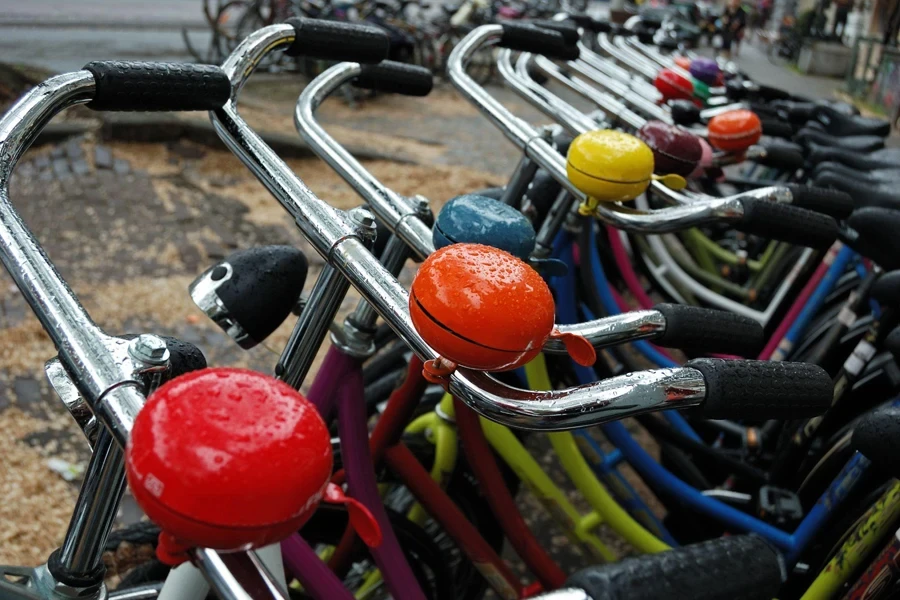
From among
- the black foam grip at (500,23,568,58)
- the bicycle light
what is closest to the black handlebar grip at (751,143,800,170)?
the black foam grip at (500,23,568,58)

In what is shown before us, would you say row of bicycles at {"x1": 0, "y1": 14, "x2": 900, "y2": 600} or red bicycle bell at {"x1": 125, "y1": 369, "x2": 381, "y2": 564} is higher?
red bicycle bell at {"x1": 125, "y1": 369, "x2": 381, "y2": 564}

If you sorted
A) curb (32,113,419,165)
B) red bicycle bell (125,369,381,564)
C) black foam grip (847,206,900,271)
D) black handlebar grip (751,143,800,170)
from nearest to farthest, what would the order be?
red bicycle bell (125,369,381,564) → black foam grip (847,206,900,271) → black handlebar grip (751,143,800,170) → curb (32,113,419,165)

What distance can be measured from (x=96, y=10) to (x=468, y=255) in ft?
39.6

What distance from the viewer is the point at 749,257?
406cm

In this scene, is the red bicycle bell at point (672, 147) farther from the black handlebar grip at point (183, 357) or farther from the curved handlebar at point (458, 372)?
the black handlebar grip at point (183, 357)

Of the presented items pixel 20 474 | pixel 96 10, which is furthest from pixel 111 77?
pixel 96 10

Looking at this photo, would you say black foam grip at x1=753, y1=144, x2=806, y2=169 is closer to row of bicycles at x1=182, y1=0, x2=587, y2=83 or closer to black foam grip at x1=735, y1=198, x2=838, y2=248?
black foam grip at x1=735, y1=198, x2=838, y2=248

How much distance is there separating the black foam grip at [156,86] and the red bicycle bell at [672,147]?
108 cm

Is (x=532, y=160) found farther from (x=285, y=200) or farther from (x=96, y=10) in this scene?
(x=96, y=10)

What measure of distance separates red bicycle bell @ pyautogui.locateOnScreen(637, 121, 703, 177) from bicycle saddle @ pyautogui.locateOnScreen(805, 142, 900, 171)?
1.41 meters

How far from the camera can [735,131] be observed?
2.22m

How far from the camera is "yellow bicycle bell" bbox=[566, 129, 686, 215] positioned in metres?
1.45

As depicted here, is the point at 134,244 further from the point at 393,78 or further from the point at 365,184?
the point at 365,184

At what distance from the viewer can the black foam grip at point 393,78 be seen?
1.73 metres
